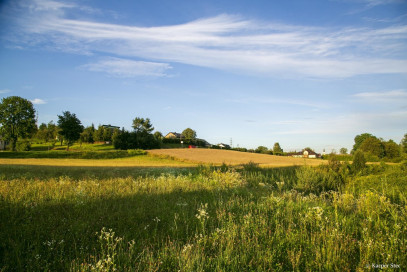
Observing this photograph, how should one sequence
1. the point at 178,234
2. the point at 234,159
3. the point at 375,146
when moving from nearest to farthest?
the point at 178,234
the point at 234,159
the point at 375,146

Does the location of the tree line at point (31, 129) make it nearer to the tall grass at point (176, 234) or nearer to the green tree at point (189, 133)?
the green tree at point (189, 133)

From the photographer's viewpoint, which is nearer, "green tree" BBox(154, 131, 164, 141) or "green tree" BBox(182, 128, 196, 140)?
"green tree" BBox(154, 131, 164, 141)

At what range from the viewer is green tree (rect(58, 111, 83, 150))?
50.6m

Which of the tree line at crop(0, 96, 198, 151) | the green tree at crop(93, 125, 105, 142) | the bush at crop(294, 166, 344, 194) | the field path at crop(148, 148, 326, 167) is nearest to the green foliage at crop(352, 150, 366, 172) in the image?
the bush at crop(294, 166, 344, 194)

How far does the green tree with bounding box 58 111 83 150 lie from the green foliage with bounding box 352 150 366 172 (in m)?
52.3

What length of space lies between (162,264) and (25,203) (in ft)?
16.5

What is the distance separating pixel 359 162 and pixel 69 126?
52.7 m

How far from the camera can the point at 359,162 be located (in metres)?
14.6

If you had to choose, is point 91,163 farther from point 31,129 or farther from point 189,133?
point 189,133

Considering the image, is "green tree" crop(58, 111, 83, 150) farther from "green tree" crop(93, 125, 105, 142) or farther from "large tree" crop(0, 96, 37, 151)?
"green tree" crop(93, 125, 105, 142)

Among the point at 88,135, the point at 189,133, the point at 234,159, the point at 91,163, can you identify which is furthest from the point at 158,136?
the point at 91,163

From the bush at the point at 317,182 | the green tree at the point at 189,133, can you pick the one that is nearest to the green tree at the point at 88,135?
the green tree at the point at 189,133

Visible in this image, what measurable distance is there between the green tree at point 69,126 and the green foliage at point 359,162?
5231 cm

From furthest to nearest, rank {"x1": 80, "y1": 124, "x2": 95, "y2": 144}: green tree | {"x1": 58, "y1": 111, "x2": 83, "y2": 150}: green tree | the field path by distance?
{"x1": 80, "y1": 124, "x2": 95, "y2": 144}: green tree
{"x1": 58, "y1": 111, "x2": 83, "y2": 150}: green tree
the field path
